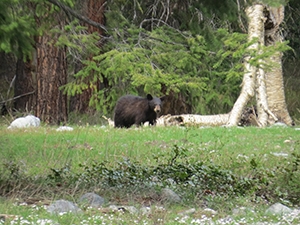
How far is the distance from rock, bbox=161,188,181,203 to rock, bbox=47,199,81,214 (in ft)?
4.10

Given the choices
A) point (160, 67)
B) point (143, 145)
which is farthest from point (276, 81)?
point (143, 145)

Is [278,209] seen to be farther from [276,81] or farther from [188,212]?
[276,81]

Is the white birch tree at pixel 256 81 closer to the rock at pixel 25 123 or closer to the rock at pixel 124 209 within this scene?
the rock at pixel 25 123

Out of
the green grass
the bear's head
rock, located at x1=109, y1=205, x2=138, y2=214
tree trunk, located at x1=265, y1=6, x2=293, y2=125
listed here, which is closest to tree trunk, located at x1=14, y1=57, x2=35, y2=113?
the bear's head

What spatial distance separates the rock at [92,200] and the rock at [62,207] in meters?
0.31

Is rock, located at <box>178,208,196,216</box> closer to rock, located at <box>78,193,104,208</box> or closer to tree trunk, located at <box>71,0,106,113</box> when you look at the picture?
rock, located at <box>78,193,104,208</box>

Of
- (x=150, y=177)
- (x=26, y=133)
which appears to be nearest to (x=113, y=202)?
(x=150, y=177)

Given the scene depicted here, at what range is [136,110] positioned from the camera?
1803cm

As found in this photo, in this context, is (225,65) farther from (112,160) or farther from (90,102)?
(112,160)

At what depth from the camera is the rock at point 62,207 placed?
668 centimetres

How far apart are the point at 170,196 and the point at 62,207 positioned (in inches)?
59.0

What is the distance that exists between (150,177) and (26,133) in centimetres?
597

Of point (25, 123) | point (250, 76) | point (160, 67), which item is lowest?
point (25, 123)

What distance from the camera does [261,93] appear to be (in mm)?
20406
